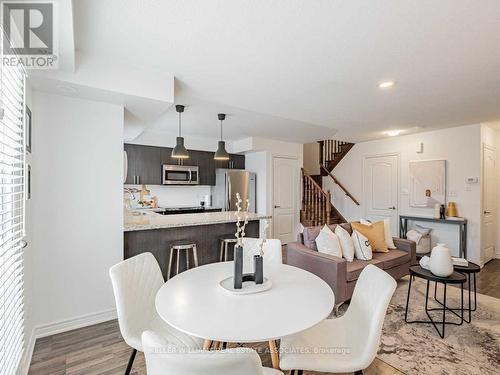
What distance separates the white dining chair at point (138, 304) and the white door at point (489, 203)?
5.40 m

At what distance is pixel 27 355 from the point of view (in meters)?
1.95

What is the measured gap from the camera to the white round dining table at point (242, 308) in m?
1.14

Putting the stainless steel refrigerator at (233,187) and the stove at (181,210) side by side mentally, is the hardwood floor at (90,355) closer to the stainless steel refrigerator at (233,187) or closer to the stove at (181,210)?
the stove at (181,210)

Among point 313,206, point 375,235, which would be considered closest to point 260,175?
point 313,206

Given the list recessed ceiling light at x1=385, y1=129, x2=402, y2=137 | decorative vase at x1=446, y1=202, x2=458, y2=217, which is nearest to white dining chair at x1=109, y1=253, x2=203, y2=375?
recessed ceiling light at x1=385, y1=129, x2=402, y2=137

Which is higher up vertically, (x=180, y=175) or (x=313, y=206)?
(x=180, y=175)

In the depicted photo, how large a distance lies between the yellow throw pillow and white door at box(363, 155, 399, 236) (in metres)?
2.28

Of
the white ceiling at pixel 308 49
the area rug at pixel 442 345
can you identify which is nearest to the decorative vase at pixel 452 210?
the white ceiling at pixel 308 49

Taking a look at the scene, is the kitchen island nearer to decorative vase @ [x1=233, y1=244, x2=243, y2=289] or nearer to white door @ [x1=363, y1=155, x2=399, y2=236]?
decorative vase @ [x1=233, y1=244, x2=243, y2=289]

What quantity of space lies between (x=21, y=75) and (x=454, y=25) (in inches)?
112

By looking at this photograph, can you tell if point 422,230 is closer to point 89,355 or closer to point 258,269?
point 258,269

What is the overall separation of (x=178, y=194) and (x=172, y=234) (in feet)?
9.27

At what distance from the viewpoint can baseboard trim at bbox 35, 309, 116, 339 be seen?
2.34 m

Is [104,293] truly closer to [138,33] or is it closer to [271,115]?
[138,33]
